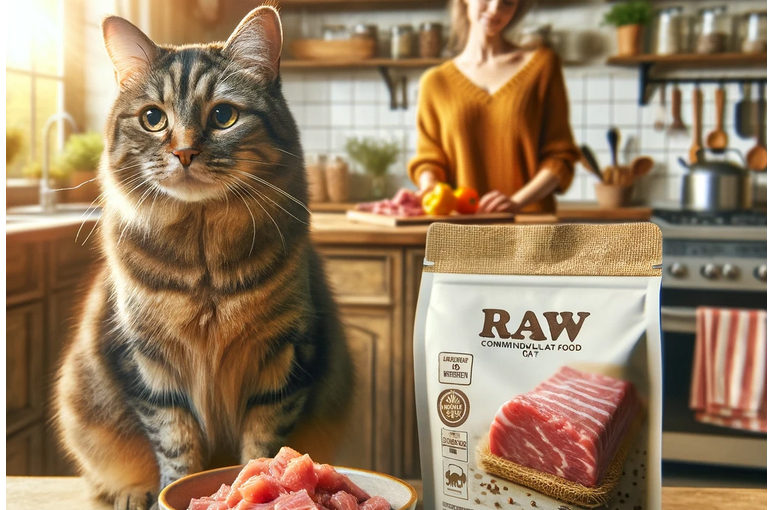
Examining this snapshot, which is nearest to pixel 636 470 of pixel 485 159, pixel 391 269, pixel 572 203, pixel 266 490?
pixel 266 490

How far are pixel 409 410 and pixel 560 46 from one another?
223 centimetres

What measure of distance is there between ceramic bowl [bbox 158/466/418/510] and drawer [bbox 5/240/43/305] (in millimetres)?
1123

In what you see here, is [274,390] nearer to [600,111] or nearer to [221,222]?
[221,222]

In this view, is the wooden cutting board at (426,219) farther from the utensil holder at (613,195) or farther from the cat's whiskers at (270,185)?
the utensil holder at (613,195)

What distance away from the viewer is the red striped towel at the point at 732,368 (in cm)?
249

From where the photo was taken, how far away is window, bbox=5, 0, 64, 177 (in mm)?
2033

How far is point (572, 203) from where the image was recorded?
3.40 meters

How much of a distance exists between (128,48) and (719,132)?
3305 millimetres

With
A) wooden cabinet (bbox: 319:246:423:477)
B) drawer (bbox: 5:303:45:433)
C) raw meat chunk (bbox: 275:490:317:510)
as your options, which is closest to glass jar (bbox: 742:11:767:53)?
wooden cabinet (bbox: 319:246:423:477)

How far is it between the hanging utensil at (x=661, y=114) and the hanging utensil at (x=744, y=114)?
32 cm

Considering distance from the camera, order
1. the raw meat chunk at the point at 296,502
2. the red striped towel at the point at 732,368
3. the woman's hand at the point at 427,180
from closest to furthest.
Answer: the raw meat chunk at the point at 296,502, the woman's hand at the point at 427,180, the red striped towel at the point at 732,368

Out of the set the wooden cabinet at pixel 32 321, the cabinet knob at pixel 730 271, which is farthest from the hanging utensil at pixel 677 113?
the wooden cabinet at pixel 32 321

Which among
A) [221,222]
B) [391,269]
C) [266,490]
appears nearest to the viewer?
[266,490]

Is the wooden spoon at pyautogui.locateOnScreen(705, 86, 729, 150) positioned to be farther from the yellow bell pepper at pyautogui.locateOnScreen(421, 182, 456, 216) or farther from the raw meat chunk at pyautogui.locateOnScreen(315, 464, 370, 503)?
the raw meat chunk at pyautogui.locateOnScreen(315, 464, 370, 503)
